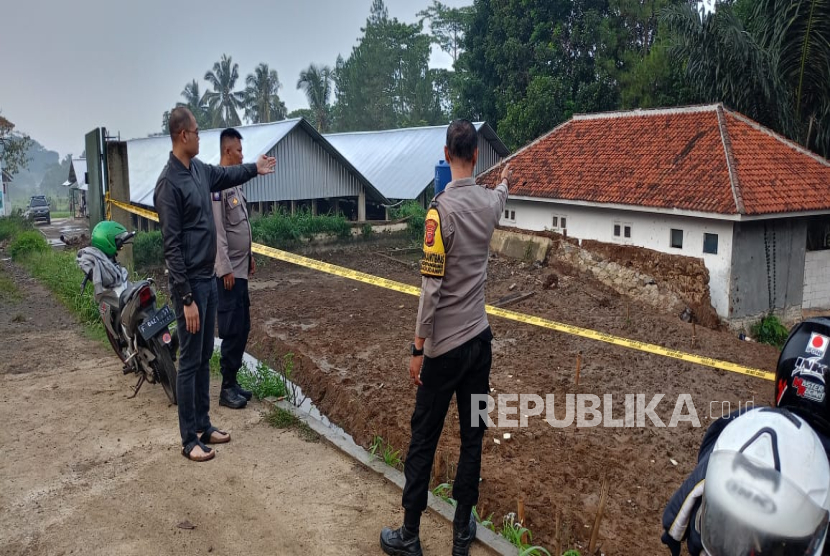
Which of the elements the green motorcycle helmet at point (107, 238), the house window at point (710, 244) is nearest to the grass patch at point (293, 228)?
the house window at point (710, 244)

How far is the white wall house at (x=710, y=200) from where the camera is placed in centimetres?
1366

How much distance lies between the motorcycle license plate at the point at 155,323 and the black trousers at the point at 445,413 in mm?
2756

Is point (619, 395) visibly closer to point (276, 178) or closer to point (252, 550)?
point (252, 550)

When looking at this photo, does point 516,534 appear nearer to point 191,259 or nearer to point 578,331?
point 191,259

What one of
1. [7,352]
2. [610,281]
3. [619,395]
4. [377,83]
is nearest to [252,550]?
[7,352]

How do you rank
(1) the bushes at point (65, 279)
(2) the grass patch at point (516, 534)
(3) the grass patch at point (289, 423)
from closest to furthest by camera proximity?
(2) the grass patch at point (516, 534) < (3) the grass patch at point (289, 423) < (1) the bushes at point (65, 279)

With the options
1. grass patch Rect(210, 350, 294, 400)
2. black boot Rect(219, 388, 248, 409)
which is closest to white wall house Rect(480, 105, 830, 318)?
grass patch Rect(210, 350, 294, 400)

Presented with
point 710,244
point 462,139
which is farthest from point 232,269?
point 710,244

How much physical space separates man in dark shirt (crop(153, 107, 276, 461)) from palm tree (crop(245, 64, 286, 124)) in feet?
176

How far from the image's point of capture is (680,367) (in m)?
9.64

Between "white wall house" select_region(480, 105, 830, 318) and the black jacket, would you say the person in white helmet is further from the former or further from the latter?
"white wall house" select_region(480, 105, 830, 318)

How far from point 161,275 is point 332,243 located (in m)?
6.34

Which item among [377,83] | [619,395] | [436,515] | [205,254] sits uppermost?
[377,83]

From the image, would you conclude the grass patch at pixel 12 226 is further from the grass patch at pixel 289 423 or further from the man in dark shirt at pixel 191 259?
the man in dark shirt at pixel 191 259
